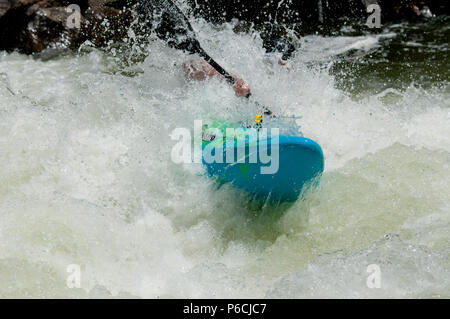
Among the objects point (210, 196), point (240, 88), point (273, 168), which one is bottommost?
point (210, 196)

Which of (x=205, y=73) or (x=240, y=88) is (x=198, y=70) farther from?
(x=240, y=88)

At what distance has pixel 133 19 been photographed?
5.18m

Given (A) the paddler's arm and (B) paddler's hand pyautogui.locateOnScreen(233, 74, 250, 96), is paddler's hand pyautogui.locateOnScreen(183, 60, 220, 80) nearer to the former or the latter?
(A) the paddler's arm

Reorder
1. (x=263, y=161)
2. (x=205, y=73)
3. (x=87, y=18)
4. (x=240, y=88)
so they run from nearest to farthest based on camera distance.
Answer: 1. (x=263, y=161)
2. (x=240, y=88)
3. (x=205, y=73)
4. (x=87, y=18)

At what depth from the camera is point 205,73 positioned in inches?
119

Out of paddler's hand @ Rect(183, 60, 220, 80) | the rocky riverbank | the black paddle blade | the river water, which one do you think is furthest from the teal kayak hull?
the rocky riverbank

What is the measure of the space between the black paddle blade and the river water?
0.51 ft

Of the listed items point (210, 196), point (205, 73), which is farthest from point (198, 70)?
point (210, 196)

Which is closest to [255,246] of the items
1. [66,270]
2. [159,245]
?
[159,245]

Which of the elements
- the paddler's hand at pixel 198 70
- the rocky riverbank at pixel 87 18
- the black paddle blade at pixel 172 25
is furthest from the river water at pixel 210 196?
the rocky riverbank at pixel 87 18

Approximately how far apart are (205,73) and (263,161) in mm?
1076

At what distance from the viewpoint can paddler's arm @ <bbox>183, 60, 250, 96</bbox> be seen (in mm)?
2814

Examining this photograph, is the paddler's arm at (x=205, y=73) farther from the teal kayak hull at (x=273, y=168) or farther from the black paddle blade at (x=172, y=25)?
the teal kayak hull at (x=273, y=168)

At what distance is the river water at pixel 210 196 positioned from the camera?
196 cm
